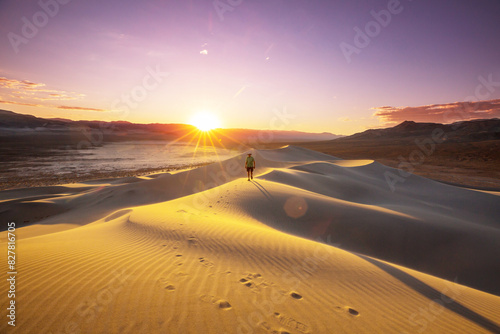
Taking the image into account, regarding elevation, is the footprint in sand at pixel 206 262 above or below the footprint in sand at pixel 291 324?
below

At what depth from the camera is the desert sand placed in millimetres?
2518

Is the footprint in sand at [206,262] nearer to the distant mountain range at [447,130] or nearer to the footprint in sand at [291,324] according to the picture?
the footprint in sand at [291,324]

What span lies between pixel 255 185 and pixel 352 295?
808cm

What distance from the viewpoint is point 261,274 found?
3648 mm

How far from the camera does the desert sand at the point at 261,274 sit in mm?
2518

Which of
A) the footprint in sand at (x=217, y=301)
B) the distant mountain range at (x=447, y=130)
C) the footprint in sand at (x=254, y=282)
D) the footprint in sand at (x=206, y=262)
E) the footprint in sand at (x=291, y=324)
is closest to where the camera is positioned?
the footprint in sand at (x=291, y=324)

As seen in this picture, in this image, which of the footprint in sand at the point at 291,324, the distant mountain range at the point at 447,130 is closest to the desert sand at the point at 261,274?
the footprint in sand at the point at 291,324

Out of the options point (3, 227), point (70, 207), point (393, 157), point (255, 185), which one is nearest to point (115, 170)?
point (70, 207)

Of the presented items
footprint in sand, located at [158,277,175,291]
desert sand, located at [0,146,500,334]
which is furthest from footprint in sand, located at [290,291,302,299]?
footprint in sand, located at [158,277,175,291]

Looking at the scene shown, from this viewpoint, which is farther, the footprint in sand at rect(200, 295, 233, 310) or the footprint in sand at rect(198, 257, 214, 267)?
the footprint in sand at rect(198, 257, 214, 267)

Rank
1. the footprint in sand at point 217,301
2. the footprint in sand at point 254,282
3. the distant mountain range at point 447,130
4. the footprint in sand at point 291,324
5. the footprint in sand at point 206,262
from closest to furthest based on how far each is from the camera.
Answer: the footprint in sand at point 291,324
the footprint in sand at point 217,301
the footprint in sand at point 254,282
the footprint in sand at point 206,262
the distant mountain range at point 447,130

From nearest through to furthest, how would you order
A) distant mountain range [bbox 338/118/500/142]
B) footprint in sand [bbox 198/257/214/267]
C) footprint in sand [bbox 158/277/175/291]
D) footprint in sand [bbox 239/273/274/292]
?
footprint in sand [bbox 158/277/175/291], footprint in sand [bbox 239/273/274/292], footprint in sand [bbox 198/257/214/267], distant mountain range [bbox 338/118/500/142]

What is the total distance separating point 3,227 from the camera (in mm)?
9562

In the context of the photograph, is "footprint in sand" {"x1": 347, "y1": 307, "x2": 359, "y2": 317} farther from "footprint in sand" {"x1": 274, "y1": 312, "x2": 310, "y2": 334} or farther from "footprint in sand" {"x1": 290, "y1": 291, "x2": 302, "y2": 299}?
"footprint in sand" {"x1": 274, "y1": 312, "x2": 310, "y2": 334}
